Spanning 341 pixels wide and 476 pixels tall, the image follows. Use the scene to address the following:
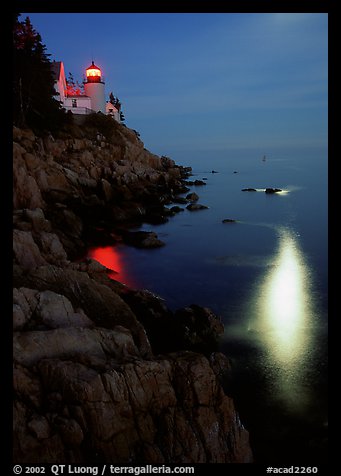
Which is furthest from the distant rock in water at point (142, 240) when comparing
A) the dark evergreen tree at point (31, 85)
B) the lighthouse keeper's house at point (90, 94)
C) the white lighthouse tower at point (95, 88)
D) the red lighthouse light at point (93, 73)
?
the red lighthouse light at point (93, 73)

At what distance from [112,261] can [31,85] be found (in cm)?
2764

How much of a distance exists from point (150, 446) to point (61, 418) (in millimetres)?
2160

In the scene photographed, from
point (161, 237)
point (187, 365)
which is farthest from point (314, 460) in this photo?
point (161, 237)

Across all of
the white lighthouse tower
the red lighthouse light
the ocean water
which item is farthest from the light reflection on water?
the red lighthouse light

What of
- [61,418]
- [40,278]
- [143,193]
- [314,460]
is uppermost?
[143,193]

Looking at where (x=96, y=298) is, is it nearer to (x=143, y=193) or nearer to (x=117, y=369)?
(x=117, y=369)

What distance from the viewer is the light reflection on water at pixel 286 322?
15.1 m

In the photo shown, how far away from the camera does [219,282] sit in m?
25.3

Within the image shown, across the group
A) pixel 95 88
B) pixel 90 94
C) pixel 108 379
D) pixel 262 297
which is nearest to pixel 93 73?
pixel 95 88

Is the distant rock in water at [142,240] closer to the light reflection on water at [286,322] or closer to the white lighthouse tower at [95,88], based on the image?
the light reflection on water at [286,322]

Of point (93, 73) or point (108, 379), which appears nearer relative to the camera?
point (108, 379)

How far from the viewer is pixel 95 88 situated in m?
64.9

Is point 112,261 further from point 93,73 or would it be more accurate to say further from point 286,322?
point 93,73
